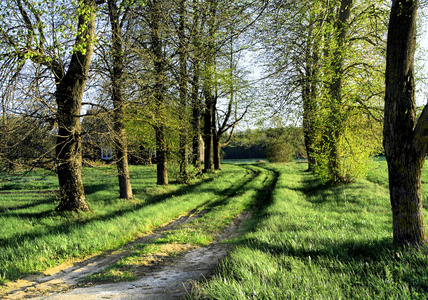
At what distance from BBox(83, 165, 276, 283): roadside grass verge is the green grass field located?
51mm

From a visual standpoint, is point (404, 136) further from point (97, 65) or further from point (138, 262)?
point (97, 65)

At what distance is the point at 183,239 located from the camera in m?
7.10

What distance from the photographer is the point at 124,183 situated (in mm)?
12289

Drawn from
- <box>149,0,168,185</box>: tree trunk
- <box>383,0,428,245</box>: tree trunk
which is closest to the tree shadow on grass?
<box>383,0,428,245</box>: tree trunk

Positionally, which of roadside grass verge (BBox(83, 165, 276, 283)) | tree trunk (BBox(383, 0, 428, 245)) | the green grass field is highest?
tree trunk (BBox(383, 0, 428, 245))

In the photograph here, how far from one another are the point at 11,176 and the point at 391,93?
9092mm

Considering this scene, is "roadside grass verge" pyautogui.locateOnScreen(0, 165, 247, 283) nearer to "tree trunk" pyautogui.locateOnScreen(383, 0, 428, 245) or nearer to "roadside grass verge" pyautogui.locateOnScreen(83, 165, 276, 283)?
"roadside grass verge" pyautogui.locateOnScreen(83, 165, 276, 283)

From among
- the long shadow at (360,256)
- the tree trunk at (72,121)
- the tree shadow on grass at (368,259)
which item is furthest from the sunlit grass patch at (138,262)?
the tree trunk at (72,121)

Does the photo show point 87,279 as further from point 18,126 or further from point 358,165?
point 358,165

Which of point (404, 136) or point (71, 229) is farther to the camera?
point (71, 229)

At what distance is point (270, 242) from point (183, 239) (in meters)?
2.64

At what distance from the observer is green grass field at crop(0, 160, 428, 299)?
3.31 m

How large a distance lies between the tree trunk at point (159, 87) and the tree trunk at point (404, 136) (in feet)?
20.7

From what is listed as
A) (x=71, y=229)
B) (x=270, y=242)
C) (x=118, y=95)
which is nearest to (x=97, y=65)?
(x=118, y=95)
